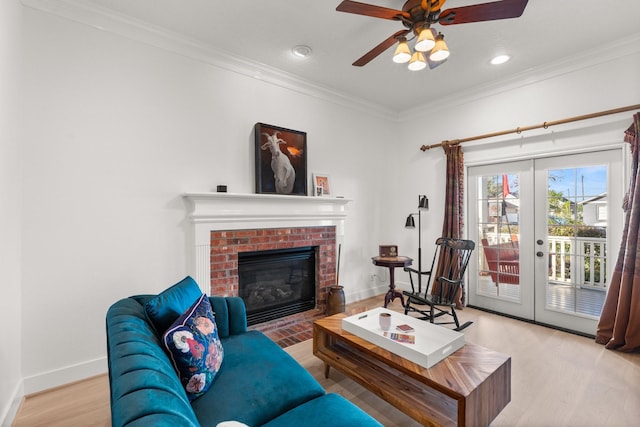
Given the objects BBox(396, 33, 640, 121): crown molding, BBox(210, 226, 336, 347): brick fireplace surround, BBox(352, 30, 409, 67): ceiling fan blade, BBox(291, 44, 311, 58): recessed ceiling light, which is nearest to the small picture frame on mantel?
BBox(210, 226, 336, 347): brick fireplace surround

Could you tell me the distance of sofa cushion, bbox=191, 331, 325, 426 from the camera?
4.19 ft

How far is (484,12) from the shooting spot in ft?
6.04

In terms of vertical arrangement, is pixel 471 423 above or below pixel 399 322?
below

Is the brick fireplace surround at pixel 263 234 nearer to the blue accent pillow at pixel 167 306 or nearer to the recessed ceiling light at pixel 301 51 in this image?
the blue accent pillow at pixel 167 306

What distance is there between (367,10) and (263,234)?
219 cm

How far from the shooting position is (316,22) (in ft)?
8.30

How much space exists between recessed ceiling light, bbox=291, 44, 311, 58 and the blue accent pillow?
238 centimetres

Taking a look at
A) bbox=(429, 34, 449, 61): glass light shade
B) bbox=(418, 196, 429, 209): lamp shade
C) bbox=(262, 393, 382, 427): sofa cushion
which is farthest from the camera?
bbox=(418, 196, 429, 209): lamp shade

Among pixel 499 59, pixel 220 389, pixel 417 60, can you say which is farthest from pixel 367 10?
pixel 220 389

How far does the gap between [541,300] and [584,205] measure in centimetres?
112

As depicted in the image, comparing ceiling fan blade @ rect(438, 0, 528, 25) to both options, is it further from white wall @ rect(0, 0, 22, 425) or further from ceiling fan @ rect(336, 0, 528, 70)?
white wall @ rect(0, 0, 22, 425)

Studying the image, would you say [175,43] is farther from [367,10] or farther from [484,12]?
[484,12]

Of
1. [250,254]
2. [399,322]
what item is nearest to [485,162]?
[399,322]

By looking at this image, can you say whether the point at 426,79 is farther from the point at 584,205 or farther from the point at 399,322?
the point at 399,322
